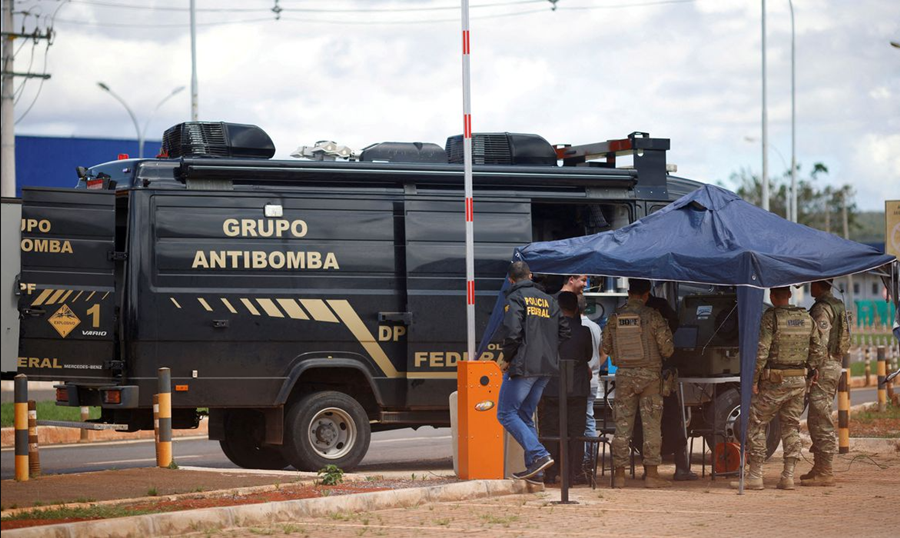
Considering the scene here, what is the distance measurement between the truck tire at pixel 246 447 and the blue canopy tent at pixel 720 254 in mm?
3156

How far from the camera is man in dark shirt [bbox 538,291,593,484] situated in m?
11.8

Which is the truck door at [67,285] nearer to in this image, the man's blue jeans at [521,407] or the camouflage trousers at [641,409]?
the man's blue jeans at [521,407]

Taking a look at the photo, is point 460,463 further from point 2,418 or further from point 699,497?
point 2,418

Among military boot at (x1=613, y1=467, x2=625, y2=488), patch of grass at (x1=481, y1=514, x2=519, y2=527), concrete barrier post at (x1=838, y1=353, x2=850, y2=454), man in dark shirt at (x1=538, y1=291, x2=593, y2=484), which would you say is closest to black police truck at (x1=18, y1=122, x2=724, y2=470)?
man in dark shirt at (x1=538, y1=291, x2=593, y2=484)

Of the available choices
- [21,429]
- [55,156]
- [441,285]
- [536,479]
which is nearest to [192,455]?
[441,285]

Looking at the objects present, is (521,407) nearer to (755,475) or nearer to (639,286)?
(639,286)

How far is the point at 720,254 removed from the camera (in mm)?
11586

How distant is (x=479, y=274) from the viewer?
43.8ft

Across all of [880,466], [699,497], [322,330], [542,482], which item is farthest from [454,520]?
[880,466]

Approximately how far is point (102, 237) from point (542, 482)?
15.5ft

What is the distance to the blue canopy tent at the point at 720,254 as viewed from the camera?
37.3 feet

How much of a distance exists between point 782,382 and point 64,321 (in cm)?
662

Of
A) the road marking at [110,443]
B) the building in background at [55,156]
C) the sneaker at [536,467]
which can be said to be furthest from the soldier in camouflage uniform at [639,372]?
the building in background at [55,156]

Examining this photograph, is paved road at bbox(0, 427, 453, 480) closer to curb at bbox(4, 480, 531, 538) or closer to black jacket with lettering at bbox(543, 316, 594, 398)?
black jacket with lettering at bbox(543, 316, 594, 398)
